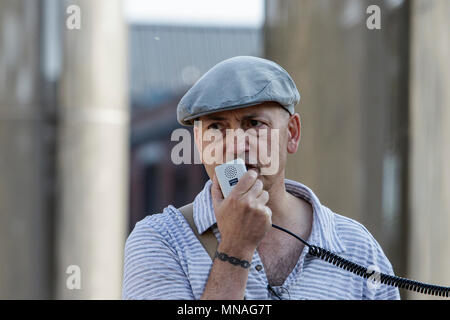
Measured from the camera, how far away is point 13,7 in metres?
6.20

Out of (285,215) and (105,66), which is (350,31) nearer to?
(105,66)

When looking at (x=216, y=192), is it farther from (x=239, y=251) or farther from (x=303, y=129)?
(x=303, y=129)

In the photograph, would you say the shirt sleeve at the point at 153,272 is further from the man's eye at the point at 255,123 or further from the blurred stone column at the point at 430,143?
the blurred stone column at the point at 430,143

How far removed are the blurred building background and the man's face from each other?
176 cm

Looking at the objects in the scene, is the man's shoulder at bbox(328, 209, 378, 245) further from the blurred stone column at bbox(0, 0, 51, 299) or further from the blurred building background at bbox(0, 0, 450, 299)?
the blurred stone column at bbox(0, 0, 51, 299)

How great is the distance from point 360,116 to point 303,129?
1.31 feet

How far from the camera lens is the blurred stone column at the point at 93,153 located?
5855mm

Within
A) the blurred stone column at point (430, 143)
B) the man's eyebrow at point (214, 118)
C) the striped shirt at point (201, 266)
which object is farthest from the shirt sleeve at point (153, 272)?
the blurred stone column at point (430, 143)

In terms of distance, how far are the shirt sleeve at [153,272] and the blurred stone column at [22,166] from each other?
154 inches

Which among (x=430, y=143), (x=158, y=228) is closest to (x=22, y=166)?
(x=430, y=143)

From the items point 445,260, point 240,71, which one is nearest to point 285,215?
point 240,71

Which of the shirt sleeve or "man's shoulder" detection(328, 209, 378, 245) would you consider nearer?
the shirt sleeve

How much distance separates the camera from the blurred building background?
16.5 feet

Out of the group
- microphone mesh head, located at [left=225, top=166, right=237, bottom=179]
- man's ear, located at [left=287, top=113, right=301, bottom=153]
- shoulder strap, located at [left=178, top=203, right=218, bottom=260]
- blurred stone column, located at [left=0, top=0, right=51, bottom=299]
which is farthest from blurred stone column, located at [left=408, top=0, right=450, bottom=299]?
microphone mesh head, located at [left=225, top=166, right=237, bottom=179]
